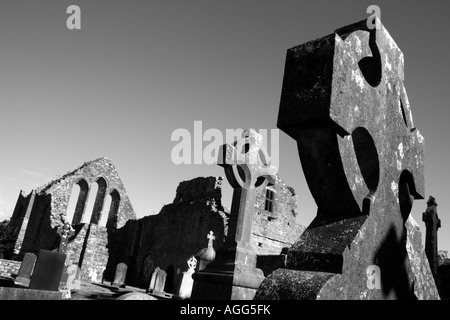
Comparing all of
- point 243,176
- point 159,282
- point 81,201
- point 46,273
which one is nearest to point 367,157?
point 46,273

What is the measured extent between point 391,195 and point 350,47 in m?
1.05

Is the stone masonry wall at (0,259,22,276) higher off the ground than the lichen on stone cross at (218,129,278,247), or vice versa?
the lichen on stone cross at (218,129,278,247)

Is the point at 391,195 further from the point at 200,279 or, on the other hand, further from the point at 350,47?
the point at 200,279

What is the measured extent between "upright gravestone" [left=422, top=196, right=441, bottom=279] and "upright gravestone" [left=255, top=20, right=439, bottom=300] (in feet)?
48.9

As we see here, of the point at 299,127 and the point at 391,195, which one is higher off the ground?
the point at 299,127

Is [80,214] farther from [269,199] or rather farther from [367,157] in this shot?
[367,157]

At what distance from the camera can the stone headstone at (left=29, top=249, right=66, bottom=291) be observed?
4430 millimetres

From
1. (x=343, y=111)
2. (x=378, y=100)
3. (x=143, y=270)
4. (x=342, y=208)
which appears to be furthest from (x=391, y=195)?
(x=143, y=270)

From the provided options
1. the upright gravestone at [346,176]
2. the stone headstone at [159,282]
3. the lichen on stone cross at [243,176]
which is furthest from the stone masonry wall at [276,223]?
the upright gravestone at [346,176]

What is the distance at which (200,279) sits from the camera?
19.0 feet

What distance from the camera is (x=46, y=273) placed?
455 cm

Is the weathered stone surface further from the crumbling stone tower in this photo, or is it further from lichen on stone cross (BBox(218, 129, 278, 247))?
the crumbling stone tower

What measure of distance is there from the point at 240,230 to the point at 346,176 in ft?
14.9

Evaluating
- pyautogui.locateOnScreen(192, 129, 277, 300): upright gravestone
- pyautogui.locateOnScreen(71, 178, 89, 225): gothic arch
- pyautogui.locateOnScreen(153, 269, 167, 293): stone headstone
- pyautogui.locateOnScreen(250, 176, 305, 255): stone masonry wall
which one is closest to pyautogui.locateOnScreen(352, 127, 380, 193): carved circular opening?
pyautogui.locateOnScreen(192, 129, 277, 300): upright gravestone
